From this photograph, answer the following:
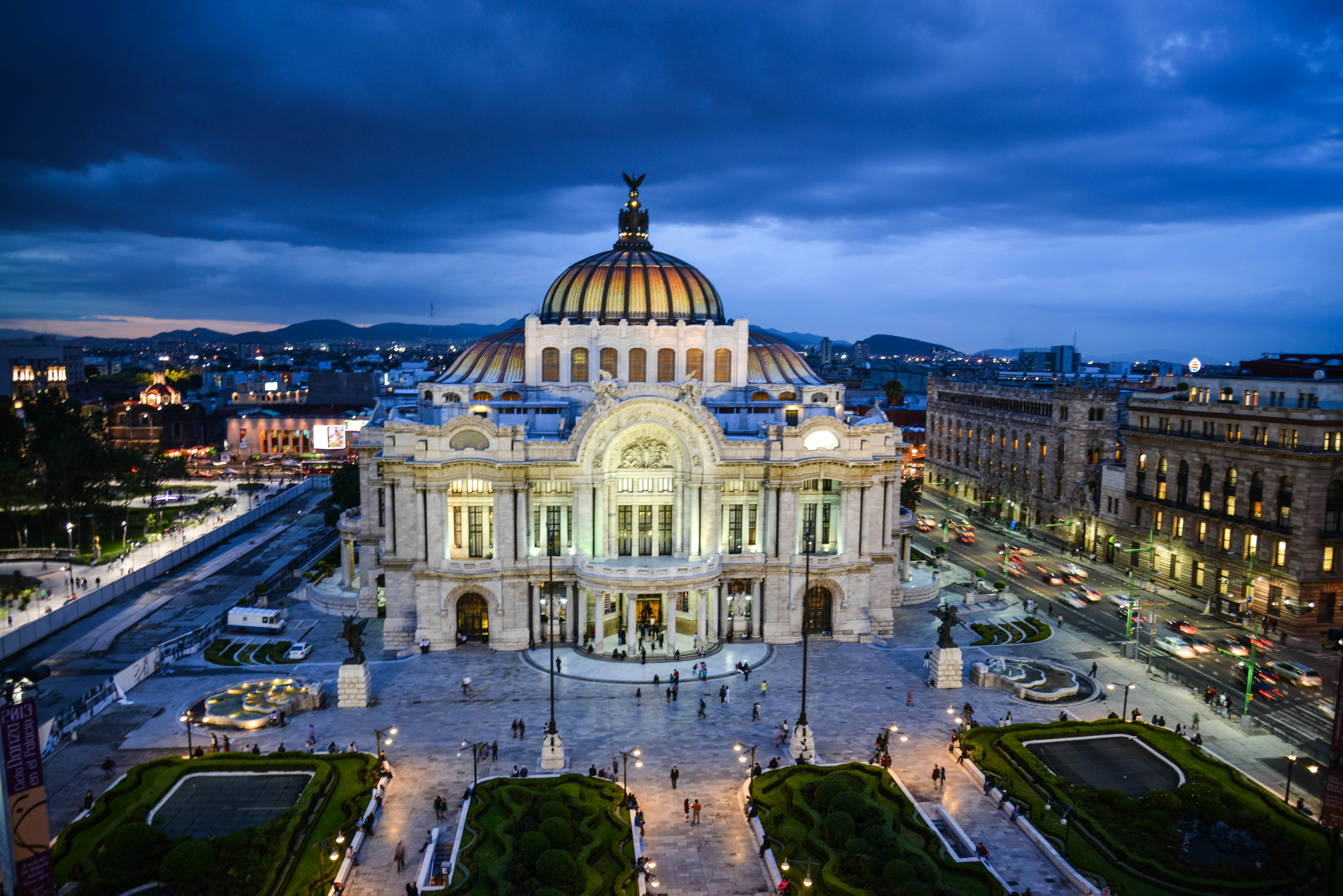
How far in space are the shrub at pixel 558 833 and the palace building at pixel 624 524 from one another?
2365cm

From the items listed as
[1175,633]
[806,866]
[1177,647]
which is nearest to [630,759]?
[806,866]

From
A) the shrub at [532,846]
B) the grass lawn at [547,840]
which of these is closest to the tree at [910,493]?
the grass lawn at [547,840]

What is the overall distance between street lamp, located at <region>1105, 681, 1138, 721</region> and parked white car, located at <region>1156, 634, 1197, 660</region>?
Result: 25.9 feet

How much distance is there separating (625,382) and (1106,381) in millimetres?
77588

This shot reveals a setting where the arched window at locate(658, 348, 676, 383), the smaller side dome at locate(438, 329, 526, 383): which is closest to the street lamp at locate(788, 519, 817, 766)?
the arched window at locate(658, 348, 676, 383)

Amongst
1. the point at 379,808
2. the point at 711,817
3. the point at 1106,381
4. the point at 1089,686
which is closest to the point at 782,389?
the point at 1089,686

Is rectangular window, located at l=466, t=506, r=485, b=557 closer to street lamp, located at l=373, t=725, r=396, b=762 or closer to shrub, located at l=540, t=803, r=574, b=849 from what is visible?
street lamp, located at l=373, t=725, r=396, b=762

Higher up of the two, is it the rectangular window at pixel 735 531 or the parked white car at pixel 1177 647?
the rectangular window at pixel 735 531

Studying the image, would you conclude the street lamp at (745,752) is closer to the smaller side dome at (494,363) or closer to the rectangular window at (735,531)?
the rectangular window at (735,531)

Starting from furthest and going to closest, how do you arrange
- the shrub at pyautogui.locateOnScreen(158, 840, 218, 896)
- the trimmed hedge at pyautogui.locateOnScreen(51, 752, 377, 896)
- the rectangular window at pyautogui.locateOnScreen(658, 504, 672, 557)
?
the rectangular window at pyautogui.locateOnScreen(658, 504, 672, 557) → the trimmed hedge at pyautogui.locateOnScreen(51, 752, 377, 896) → the shrub at pyautogui.locateOnScreen(158, 840, 218, 896)

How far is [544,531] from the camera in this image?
2618 inches

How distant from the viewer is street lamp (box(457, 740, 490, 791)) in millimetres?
42719

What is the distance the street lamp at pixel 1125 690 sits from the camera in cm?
5212

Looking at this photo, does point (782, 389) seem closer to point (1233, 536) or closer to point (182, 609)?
point (1233, 536)
